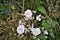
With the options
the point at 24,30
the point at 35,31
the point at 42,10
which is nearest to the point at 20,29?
the point at 24,30

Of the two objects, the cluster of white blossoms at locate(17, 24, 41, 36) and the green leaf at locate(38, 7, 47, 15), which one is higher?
the green leaf at locate(38, 7, 47, 15)

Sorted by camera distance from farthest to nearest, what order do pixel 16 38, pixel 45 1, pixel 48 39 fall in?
pixel 45 1 < pixel 48 39 < pixel 16 38

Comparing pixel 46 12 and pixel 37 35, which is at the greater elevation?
pixel 46 12

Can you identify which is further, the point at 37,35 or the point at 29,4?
the point at 29,4

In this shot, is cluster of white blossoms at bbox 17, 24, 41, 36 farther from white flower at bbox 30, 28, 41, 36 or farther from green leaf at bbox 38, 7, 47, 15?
green leaf at bbox 38, 7, 47, 15

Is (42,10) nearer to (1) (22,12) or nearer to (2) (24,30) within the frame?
(1) (22,12)

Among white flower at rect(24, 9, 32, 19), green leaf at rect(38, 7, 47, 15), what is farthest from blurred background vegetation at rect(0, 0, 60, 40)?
white flower at rect(24, 9, 32, 19)

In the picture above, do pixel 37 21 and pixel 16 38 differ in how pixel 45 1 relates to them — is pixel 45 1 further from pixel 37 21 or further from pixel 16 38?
pixel 16 38

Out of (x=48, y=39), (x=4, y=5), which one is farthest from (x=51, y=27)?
(x=4, y=5)

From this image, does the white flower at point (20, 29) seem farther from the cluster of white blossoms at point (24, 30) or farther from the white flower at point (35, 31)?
the white flower at point (35, 31)
